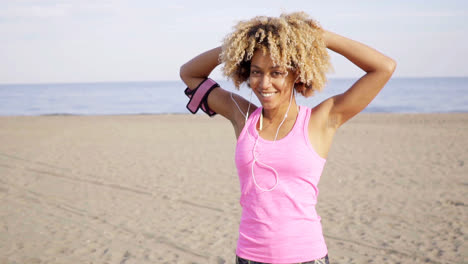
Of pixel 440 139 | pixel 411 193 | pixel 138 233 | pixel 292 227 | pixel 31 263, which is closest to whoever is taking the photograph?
pixel 292 227

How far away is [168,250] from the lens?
587 cm

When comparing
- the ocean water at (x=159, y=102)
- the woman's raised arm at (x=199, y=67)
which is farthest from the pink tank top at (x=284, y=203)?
the ocean water at (x=159, y=102)

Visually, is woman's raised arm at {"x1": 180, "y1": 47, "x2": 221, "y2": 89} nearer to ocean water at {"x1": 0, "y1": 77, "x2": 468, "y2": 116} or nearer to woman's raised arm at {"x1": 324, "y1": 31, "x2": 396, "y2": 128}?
woman's raised arm at {"x1": 324, "y1": 31, "x2": 396, "y2": 128}

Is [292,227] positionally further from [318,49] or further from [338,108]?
[318,49]

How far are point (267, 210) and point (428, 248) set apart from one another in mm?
4753

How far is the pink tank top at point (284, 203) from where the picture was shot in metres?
1.92

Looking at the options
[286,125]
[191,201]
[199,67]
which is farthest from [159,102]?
[286,125]

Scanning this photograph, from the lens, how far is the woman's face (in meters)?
2.02

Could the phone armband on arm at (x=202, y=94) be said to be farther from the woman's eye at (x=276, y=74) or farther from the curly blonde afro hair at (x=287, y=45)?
the woman's eye at (x=276, y=74)

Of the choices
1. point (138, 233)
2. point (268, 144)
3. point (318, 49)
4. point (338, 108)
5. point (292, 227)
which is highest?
point (318, 49)

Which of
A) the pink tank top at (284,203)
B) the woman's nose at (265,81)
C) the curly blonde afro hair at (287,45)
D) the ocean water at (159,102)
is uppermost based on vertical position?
the curly blonde afro hair at (287,45)


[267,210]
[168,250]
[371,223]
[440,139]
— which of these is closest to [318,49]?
[267,210]

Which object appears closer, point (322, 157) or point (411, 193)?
point (322, 157)

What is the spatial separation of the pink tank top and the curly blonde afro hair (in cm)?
28
